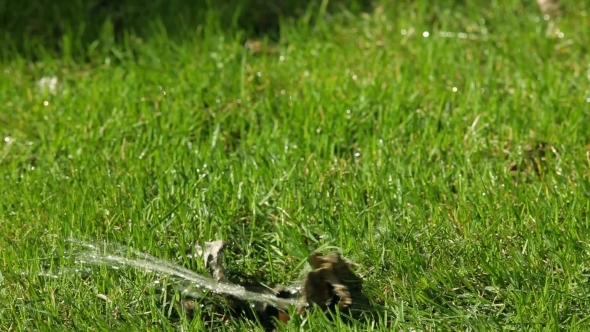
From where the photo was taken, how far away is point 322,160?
11.2 ft

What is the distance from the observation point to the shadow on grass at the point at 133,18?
4.60 metres

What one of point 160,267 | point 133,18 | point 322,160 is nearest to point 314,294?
point 160,267

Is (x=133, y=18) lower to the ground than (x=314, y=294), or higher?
higher

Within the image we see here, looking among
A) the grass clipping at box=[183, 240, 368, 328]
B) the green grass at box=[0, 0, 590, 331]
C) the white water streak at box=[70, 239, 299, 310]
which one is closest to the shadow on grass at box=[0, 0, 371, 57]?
the green grass at box=[0, 0, 590, 331]

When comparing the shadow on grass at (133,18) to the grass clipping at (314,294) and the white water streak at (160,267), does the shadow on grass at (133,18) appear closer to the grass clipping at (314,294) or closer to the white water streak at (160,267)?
the white water streak at (160,267)

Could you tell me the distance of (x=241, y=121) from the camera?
3797 millimetres

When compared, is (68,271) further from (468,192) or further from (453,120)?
(453,120)

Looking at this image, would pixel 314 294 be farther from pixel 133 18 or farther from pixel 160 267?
pixel 133 18

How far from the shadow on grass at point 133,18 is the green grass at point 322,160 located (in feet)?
Result: 0.11

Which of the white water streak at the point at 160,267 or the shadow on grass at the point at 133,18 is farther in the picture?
the shadow on grass at the point at 133,18

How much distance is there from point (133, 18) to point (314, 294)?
2585 mm

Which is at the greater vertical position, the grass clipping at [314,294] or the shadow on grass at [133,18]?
the shadow on grass at [133,18]

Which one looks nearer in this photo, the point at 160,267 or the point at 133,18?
the point at 160,267

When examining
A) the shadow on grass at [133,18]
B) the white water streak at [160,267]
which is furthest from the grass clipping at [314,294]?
the shadow on grass at [133,18]
